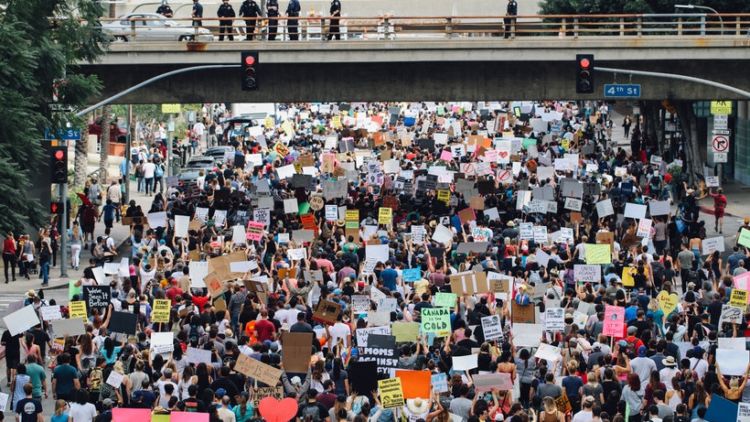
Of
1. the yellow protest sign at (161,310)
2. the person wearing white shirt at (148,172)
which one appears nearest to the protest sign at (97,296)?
the yellow protest sign at (161,310)

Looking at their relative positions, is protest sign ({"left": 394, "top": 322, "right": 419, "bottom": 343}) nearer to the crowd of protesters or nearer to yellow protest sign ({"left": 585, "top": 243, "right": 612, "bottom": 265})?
the crowd of protesters

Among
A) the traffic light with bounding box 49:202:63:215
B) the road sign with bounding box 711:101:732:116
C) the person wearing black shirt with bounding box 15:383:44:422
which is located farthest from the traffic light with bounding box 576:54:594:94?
the person wearing black shirt with bounding box 15:383:44:422

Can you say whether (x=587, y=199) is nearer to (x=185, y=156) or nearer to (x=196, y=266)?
(x=196, y=266)

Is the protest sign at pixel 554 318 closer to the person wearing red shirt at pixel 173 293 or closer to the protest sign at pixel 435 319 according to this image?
the protest sign at pixel 435 319

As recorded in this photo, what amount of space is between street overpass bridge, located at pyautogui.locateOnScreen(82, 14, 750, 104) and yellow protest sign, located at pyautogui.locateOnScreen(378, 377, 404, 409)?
81.7 ft

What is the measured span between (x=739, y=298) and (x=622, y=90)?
20022mm

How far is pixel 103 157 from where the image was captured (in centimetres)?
5559

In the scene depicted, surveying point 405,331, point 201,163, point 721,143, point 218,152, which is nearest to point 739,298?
point 405,331

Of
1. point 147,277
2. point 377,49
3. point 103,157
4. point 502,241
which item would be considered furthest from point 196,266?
point 103,157

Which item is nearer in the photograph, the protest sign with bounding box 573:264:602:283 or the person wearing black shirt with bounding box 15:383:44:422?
the person wearing black shirt with bounding box 15:383:44:422

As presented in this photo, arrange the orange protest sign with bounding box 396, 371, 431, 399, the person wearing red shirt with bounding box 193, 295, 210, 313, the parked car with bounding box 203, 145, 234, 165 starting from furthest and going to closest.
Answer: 1. the parked car with bounding box 203, 145, 234, 165
2. the person wearing red shirt with bounding box 193, 295, 210, 313
3. the orange protest sign with bounding box 396, 371, 431, 399

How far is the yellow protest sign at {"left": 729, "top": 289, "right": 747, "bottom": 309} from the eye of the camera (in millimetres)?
23494

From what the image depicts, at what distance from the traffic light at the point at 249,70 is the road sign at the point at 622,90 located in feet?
32.5

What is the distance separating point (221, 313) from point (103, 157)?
3348 cm
